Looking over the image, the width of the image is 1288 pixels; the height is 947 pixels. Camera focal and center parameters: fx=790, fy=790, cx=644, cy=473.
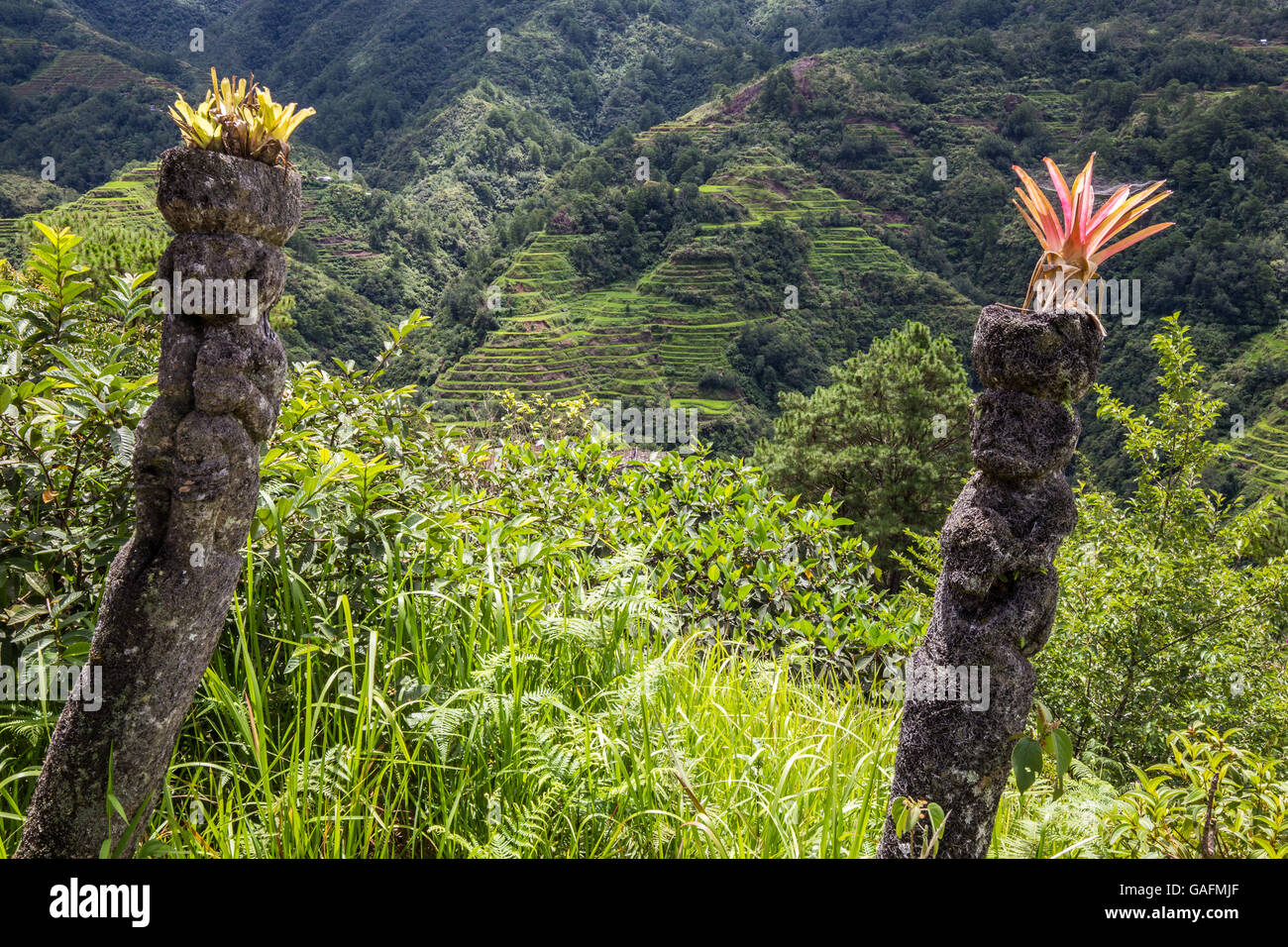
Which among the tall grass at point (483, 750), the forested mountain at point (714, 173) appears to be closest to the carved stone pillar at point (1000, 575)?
the tall grass at point (483, 750)

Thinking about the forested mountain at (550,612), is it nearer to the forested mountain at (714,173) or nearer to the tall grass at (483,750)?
the tall grass at (483,750)

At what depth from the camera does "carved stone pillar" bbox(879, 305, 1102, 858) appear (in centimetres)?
164

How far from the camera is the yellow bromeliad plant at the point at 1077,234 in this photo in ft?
5.39

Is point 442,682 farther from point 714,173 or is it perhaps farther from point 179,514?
point 714,173

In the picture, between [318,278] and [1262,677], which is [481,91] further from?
A: [1262,677]

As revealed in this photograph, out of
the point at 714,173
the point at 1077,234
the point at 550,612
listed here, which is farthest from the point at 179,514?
the point at 714,173

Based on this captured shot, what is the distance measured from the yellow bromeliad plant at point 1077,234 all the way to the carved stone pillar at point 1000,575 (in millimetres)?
71

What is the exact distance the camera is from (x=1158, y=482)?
18.9 ft

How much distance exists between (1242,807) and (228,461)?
→ 2557 mm

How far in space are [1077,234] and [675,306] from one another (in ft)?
159

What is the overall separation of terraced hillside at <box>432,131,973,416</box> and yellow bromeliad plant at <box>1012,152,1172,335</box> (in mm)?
34172

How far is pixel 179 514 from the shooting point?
170 centimetres

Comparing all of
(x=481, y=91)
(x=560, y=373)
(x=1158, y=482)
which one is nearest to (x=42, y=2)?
(x=481, y=91)

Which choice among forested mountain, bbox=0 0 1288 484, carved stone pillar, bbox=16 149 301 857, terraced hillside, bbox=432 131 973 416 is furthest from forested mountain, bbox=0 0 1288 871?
terraced hillside, bbox=432 131 973 416
